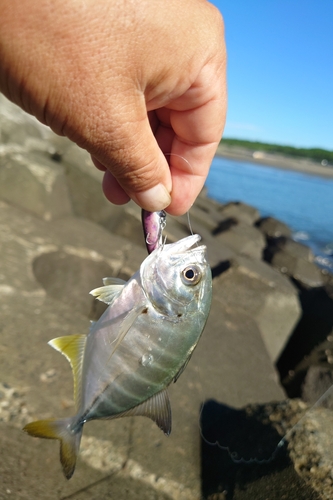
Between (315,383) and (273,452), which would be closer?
(273,452)

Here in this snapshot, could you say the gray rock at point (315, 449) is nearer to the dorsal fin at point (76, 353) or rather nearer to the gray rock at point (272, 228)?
the dorsal fin at point (76, 353)

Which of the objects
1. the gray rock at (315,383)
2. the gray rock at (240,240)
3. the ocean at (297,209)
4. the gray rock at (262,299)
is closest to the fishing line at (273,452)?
the gray rock at (315,383)

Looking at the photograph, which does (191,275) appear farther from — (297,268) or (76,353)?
(297,268)

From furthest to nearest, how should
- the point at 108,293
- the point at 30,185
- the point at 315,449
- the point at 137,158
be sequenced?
1. the point at 30,185
2. the point at 315,449
3. the point at 108,293
4. the point at 137,158

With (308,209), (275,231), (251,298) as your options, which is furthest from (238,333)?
(308,209)

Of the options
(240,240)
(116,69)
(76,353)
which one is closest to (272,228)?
(240,240)

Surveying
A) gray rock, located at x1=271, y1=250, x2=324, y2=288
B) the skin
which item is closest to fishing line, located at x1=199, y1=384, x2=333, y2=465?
the skin

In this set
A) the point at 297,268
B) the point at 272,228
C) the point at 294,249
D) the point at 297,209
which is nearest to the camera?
the point at 297,268

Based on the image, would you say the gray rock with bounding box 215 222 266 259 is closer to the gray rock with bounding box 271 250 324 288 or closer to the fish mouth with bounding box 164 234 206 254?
the gray rock with bounding box 271 250 324 288
